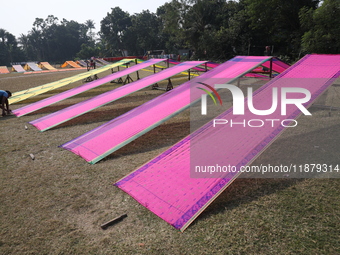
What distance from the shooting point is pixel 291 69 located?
21.5ft

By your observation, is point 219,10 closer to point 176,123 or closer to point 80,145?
point 176,123

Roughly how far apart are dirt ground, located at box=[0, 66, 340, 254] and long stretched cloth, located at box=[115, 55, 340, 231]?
6.6 inches

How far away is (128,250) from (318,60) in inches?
277

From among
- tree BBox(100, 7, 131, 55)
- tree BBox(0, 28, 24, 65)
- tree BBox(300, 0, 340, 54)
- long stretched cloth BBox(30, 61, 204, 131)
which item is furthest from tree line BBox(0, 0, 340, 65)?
tree BBox(0, 28, 24, 65)

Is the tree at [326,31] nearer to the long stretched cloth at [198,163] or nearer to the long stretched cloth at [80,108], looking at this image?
the long stretched cloth at [80,108]

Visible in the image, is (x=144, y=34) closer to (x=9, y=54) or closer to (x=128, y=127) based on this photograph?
(x=9, y=54)

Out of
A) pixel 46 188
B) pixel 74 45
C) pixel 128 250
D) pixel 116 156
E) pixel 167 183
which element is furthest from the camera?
pixel 74 45

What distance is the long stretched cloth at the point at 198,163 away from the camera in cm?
315

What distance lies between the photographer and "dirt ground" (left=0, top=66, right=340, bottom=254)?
2.61 m

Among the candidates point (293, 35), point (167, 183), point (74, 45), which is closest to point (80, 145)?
point (167, 183)

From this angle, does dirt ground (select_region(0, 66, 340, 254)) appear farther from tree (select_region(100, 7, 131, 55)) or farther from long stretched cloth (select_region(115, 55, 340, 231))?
tree (select_region(100, 7, 131, 55))

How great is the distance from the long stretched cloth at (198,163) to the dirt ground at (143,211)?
0.17 m

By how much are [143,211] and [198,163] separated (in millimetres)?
1232

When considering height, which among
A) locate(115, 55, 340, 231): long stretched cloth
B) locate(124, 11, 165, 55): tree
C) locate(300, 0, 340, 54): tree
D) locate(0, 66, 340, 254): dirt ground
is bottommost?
locate(0, 66, 340, 254): dirt ground
